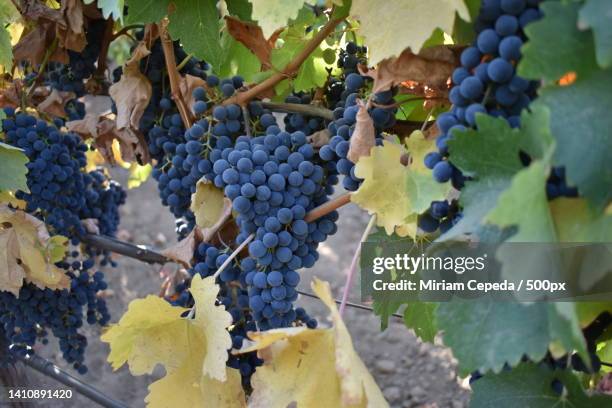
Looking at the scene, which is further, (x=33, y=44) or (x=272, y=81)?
(x=33, y=44)

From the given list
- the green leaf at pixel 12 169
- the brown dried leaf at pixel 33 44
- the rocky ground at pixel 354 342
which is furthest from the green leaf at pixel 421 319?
the rocky ground at pixel 354 342

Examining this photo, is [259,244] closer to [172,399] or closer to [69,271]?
[172,399]

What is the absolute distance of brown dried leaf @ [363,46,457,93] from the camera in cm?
91

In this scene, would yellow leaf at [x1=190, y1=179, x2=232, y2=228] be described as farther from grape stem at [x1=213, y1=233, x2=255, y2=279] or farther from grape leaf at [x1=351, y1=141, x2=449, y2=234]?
grape leaf at [x1=351, y1=141, x2=449, y2=234]

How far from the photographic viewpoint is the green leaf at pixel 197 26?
1171 mm

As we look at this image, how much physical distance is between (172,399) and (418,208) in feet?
1.58

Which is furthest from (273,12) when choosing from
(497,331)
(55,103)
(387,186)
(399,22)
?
(55,103)

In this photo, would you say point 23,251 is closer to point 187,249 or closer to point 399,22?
point 187,249

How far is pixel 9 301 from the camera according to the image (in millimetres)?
1600

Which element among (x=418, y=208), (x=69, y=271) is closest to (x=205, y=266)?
(x=418, y=208)

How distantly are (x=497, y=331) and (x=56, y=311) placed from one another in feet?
4.01

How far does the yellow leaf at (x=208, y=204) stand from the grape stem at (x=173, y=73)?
0.57 ft

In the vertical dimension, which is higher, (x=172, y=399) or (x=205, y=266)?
(x=205, y=266)

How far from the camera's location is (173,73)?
1.30 m
